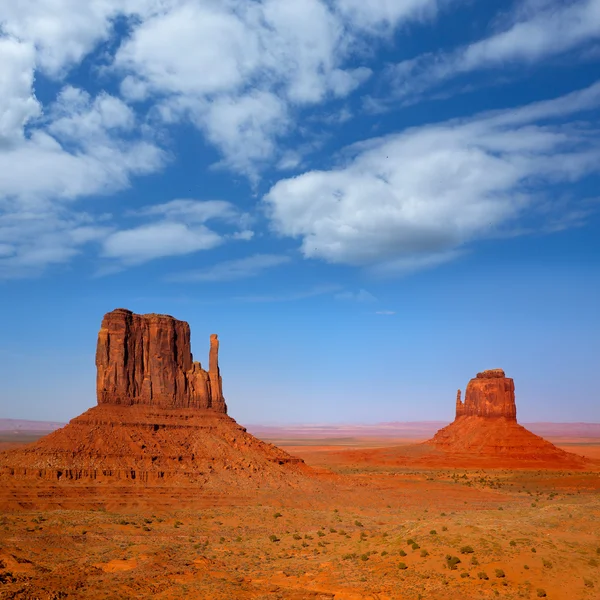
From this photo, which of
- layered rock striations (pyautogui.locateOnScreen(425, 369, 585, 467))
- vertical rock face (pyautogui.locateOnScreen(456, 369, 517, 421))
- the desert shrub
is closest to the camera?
the desert shrub

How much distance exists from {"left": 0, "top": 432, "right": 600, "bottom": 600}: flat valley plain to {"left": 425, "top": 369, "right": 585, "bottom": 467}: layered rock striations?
2276 inches

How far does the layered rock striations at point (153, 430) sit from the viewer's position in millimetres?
56406

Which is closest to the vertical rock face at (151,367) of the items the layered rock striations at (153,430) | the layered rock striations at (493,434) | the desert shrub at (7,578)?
the layered rock striations at (153,430)

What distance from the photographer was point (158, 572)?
28.1m

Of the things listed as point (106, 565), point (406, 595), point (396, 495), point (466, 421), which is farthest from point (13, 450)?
point (466, 421)

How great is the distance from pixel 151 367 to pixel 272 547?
3874cm

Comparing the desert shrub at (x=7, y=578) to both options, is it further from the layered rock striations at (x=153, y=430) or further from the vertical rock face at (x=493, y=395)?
the vertical rock face at (x=493, y=395)

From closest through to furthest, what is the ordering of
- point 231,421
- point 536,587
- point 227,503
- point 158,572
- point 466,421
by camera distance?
point 536,587 → point 158,572 → point 227,503 → point 231,421 → point 466,421

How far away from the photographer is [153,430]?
6444cm

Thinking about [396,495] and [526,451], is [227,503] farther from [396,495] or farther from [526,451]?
[526,451]

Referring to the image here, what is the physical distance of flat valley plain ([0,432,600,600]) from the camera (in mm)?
23297

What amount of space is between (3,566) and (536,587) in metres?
23.2

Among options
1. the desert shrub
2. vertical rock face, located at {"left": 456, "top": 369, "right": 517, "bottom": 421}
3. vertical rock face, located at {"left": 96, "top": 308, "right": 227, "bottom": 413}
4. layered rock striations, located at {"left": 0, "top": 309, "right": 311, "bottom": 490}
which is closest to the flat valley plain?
the desert shrub

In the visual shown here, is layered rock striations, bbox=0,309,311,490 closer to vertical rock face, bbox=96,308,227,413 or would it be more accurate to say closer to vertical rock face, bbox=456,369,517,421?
vertical rock face, bbox=96,308,227,413
